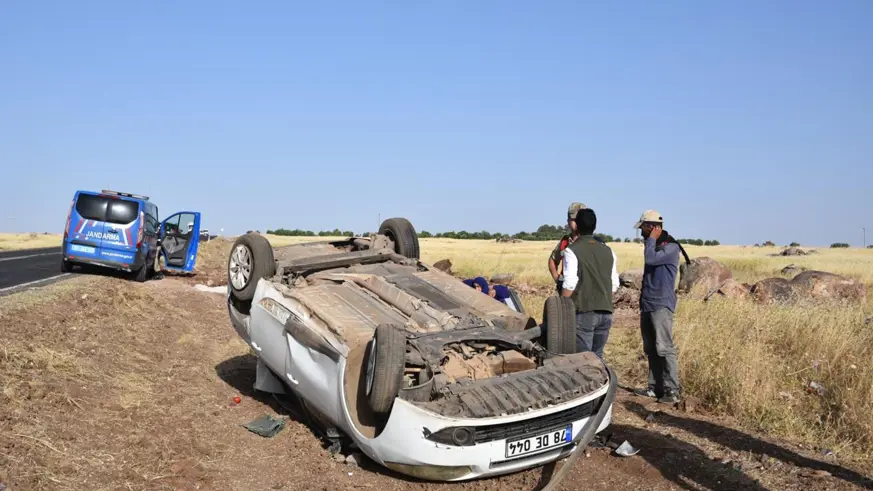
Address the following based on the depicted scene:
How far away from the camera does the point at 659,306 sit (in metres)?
8.37

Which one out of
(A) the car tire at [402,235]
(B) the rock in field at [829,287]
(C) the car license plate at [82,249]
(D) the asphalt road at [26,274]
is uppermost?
(A) the car tire at [402,235]

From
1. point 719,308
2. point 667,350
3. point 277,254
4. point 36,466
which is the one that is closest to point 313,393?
point 36,466

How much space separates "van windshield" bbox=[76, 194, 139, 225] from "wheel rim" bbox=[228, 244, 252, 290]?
1113 centimetres

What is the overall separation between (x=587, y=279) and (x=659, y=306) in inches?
46.2

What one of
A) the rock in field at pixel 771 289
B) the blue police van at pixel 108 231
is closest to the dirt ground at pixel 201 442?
the rock in field at pixel 771 289

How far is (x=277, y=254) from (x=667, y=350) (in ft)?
14.7

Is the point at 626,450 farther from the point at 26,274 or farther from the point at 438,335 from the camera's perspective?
the point at 26,274

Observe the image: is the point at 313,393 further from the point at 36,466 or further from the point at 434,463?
the point at 36,466

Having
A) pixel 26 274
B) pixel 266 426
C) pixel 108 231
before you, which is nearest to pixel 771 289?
pixel 266 426

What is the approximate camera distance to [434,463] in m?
5.42

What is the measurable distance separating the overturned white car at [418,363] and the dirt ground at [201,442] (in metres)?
0.36

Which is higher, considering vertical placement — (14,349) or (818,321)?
(818,321)

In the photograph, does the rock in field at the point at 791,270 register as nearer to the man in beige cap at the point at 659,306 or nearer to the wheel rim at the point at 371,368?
the man in beige cap at the point at 659,306

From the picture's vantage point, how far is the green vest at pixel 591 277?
7.65 metres
